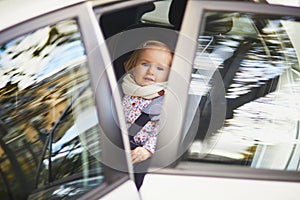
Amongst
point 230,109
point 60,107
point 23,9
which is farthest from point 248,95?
point 23,9

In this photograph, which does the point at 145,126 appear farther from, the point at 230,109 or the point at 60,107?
the point at 60,107

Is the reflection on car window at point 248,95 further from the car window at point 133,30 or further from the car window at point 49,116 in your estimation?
the car window at point 49,116

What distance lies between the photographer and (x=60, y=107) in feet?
6.93

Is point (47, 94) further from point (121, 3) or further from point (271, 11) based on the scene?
point (271, 11)

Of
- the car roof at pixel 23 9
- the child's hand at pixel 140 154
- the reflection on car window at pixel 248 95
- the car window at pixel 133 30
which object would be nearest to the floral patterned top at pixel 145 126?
the child's hand at pixel 140 154

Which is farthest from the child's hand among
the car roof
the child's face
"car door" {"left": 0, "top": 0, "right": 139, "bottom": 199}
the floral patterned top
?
the car roof

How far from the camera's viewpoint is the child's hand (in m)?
2.38

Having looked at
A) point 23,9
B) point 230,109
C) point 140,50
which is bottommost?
point 230,109

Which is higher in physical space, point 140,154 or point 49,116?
point 49,116

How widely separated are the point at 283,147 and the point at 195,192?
0.43 m

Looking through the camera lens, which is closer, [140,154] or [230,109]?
[230,109]

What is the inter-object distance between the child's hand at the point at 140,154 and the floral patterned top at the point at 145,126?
0.02m

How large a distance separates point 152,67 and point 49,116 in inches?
29.5

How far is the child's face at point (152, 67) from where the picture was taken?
258 cm
